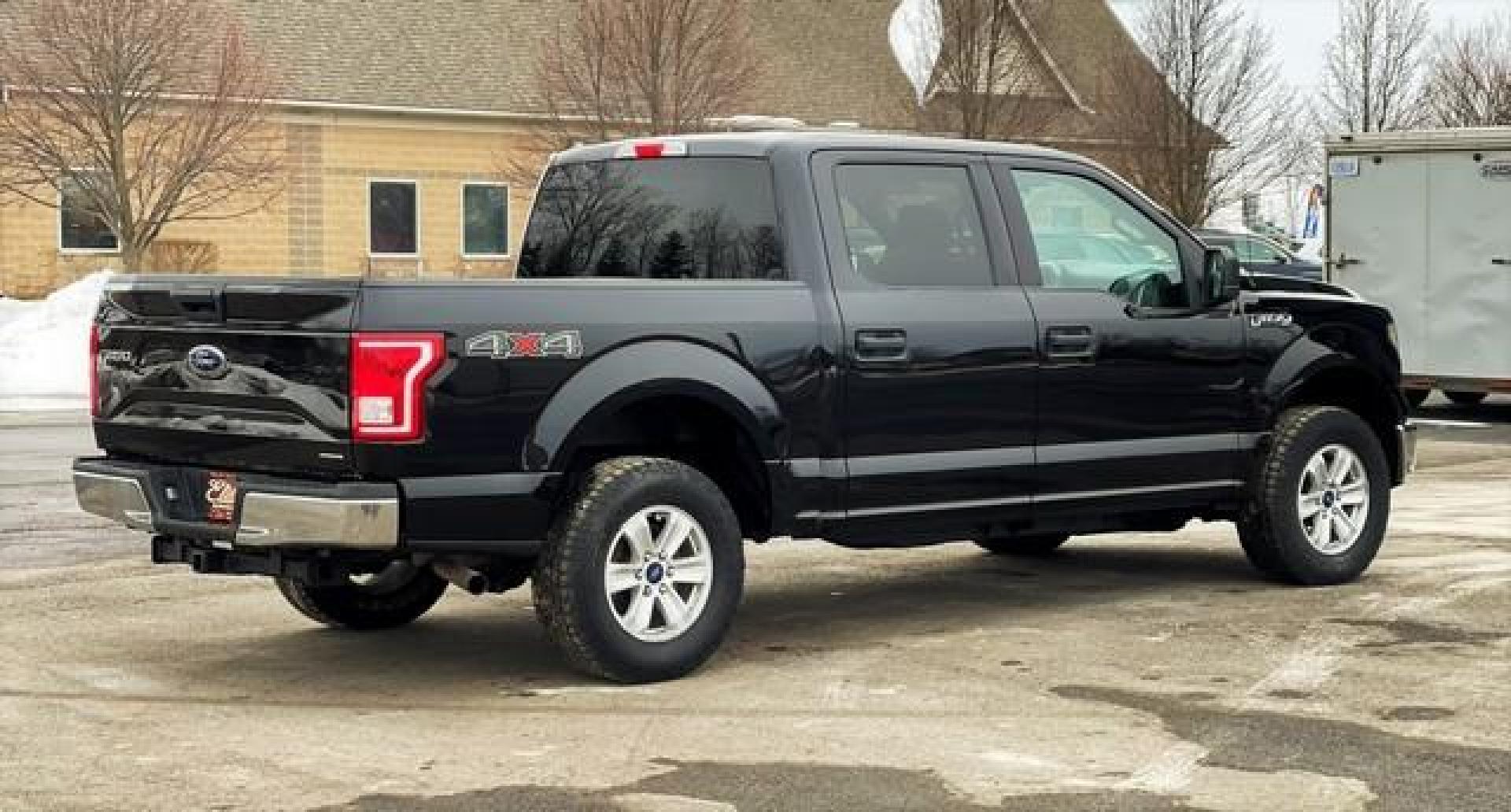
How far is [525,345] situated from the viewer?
23.9ft

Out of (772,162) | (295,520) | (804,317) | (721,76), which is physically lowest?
(295,520)

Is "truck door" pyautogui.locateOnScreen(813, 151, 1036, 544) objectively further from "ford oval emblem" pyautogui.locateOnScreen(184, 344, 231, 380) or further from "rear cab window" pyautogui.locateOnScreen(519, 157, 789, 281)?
"ford oval emblem" pyautogui.locateOnScreen(184, 344, 231, 380)

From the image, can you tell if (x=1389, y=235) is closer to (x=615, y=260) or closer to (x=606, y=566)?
(x=615, y=260)

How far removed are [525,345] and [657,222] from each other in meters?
1.41

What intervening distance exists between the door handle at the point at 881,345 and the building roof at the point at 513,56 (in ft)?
82.5

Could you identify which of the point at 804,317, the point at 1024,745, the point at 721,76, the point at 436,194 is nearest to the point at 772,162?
the point at 804,317

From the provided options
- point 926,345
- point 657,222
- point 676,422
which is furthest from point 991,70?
point 676,422

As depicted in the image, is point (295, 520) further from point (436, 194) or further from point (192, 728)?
point (436, 194)

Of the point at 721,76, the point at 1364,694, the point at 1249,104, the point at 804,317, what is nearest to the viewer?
Result: the point at 1364,694

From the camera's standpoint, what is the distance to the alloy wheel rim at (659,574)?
7539mm

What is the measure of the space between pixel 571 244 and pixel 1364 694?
348 centimetres

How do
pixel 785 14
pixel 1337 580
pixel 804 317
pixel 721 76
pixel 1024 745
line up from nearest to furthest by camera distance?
pixel 1024 745 → pixel 804 317 → pixel 1337 580 → pixel 721 76 → pixel 785 14

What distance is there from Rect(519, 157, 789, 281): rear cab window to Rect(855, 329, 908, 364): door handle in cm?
37

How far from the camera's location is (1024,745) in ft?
21.8
